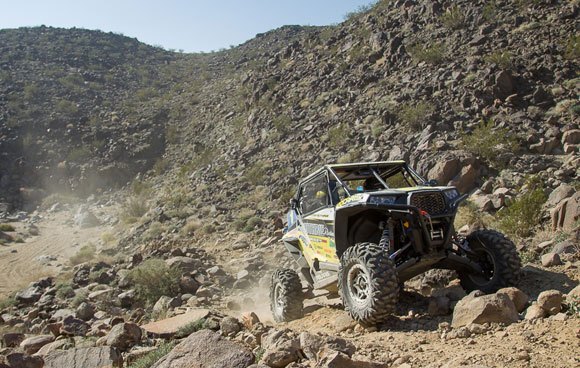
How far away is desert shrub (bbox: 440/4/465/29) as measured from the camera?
23375 millimetres

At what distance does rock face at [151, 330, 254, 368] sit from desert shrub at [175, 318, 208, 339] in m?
1.56

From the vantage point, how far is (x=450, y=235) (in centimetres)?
645

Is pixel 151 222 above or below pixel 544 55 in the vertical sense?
below

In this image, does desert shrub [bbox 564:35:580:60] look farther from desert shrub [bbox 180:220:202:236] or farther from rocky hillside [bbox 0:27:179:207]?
rocky hillside [bbox 0:27:179:207]

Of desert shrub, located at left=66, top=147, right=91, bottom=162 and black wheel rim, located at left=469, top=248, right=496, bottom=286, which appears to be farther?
desert shrub, located at left=66, top=147, right=91, bottom=162

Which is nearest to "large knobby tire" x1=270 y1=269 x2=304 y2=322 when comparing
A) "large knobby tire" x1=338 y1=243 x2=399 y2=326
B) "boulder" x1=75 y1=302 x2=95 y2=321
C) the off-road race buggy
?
the off-road race buggy

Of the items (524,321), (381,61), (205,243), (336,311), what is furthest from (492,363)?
(381,61)

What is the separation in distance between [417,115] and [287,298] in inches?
469

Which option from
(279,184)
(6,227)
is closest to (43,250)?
(6,227)

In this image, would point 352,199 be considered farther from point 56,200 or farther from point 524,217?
point 56,200

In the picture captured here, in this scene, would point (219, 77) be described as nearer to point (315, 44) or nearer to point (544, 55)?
point (315, 44)

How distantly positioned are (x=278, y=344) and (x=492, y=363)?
191cm

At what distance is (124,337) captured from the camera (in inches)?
255

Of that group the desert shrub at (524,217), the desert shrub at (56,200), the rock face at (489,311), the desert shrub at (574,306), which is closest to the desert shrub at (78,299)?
the rock face at (489,311)
